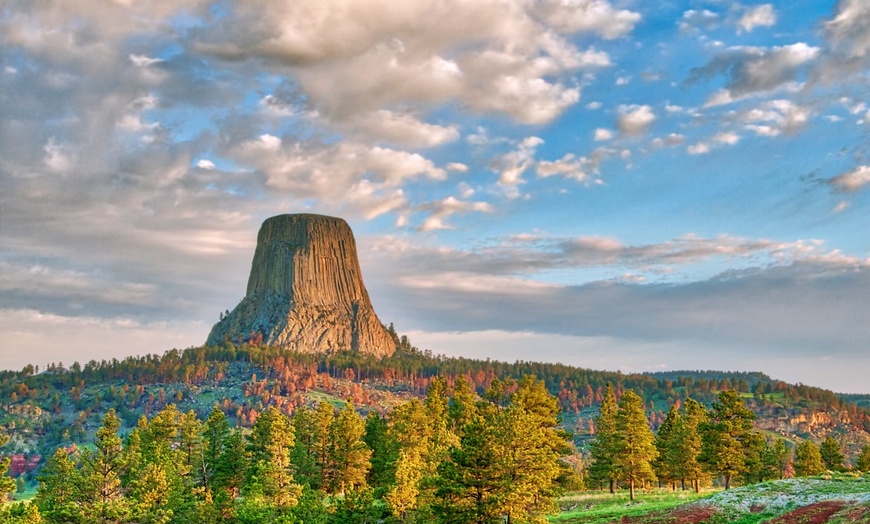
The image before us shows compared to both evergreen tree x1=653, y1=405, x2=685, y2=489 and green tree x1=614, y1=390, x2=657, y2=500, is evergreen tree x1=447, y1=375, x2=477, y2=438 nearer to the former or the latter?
green tree x1=614, y1=390, x2=657, y2=500

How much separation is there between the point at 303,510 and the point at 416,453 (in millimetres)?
21076

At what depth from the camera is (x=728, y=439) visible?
8619 centimetres

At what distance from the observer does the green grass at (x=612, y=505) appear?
67.8 meters

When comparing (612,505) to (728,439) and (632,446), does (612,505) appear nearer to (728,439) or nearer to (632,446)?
(632,446)

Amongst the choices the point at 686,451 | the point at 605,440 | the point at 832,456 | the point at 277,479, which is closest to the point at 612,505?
the point at 605,440

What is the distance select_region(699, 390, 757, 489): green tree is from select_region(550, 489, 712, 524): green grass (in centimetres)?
596

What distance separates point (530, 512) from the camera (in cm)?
5269

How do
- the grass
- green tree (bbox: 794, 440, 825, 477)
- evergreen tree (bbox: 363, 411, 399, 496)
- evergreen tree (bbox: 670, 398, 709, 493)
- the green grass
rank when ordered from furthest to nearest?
green tree (bbox: 794, 440, 825, 477) → evergreen tree (bbox: 670, 398, 709, 493) → evergreen tree (bbox: 363, 411, 399, 496) → the green grass → the grass

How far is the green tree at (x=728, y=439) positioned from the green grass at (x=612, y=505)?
5.96 meters

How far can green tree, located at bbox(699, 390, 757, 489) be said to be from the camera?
8525 cm

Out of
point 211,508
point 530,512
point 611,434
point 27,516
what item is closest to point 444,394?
point 611,434

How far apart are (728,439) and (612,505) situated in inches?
736

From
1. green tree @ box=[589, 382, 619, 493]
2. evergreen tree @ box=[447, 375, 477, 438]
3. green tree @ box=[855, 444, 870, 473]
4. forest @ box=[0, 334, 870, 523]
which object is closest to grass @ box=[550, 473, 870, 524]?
forest @ box=[0, 334, 870, 523]

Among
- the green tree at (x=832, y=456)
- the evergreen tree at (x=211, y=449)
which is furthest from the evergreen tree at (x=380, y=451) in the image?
the green tree at (x=832, y=456)
